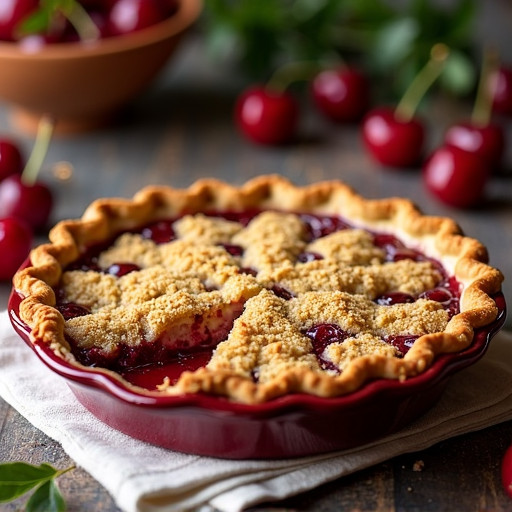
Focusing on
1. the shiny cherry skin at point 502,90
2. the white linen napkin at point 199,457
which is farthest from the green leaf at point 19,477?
the shiny cherry skin at point 502,90

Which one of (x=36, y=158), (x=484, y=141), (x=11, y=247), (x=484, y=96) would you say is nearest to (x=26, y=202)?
(x=11, y=247)

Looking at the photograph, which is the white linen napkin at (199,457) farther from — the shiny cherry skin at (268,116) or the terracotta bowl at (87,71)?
the shiny cherry skin at (268,116)

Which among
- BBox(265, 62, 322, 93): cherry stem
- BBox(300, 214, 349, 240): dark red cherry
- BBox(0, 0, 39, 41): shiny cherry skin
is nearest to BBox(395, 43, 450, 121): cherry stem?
BBox(265, 62, 322, 93): cherry stem

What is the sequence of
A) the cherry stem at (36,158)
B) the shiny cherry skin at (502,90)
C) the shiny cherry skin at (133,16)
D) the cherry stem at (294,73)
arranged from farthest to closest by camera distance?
the cherry stem at (294,73)
the shiny cherry skin at (502,90)
the shiny cherry skin at (133,16)
the cherry stem at (36,158)

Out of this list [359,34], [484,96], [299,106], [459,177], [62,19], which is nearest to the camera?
[459,177]

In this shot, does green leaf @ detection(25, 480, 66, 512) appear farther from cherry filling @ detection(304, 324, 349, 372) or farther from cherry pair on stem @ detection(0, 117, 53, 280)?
cherry pair on stem @ detection(0, 117, 53, 280)

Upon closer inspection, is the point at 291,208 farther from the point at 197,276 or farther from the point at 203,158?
the point at 203,158

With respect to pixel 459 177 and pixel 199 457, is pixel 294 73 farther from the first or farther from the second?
pixel 199 457
